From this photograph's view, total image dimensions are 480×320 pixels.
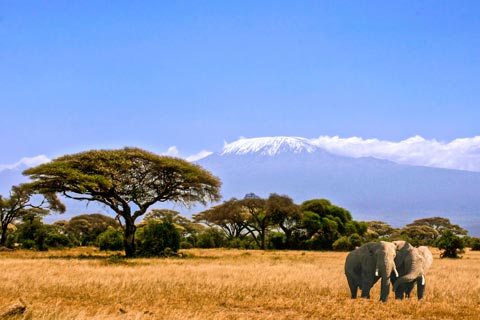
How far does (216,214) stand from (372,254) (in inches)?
2051

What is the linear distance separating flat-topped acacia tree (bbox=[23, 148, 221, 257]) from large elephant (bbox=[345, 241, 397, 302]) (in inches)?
910

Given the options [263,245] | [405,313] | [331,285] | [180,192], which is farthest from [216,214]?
[405,313]

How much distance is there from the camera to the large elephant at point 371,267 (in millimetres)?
16109

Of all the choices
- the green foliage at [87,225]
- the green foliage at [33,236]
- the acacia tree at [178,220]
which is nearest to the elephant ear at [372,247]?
the green foliage at [33,236]

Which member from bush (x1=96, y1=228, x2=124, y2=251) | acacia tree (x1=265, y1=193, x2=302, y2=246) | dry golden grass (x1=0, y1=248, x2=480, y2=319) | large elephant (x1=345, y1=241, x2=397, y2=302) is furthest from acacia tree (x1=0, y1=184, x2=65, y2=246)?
large elephant (x1=345, y1=241, x2=397, y2=302)

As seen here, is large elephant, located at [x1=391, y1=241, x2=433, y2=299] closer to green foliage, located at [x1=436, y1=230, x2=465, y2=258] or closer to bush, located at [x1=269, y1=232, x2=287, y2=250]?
green foliage, located at [x1=436, y1=230, x2=465, y2=258]

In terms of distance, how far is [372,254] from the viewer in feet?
55.8

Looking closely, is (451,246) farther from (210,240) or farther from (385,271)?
(210,240)

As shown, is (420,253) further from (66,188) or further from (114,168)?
(66,188)

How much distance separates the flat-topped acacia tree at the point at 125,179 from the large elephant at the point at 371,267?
23123 mm

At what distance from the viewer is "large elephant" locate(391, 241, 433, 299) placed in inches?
651

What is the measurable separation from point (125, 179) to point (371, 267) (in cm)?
2599

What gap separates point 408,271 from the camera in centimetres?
1670

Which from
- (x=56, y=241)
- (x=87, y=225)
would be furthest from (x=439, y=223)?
(x=56, y=241)
